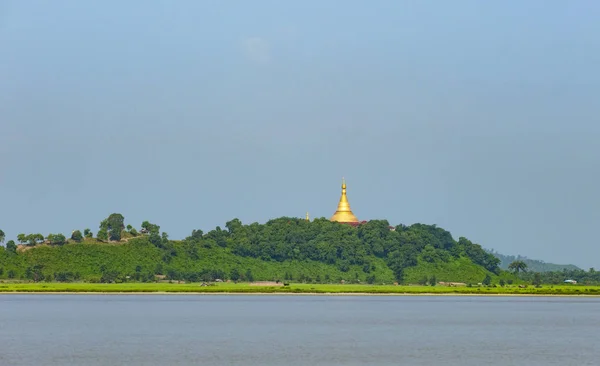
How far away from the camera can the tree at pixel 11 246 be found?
136625 mm

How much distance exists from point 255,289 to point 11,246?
1380 inches

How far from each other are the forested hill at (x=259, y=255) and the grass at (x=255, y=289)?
4.31 m

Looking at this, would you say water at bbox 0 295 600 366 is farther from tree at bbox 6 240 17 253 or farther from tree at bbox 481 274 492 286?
tree at bbox 481 274 492 286

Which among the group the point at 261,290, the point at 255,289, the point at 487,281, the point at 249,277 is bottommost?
the point at 261,290

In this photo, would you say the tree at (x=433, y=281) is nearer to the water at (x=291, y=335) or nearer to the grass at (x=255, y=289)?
the grass at (x=255, y=289)

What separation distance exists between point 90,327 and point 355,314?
23.7 m

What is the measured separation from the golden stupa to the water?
77.1 metres

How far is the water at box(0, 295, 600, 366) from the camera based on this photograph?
162ft

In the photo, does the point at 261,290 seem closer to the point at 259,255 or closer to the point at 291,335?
the point at 259,255

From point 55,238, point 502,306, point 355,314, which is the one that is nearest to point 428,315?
point 355,314

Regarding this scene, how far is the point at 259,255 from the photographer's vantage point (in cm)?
14688

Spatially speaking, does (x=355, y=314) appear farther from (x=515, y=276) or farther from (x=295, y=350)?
(x=515, y=276)

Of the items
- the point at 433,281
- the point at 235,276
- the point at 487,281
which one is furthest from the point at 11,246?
the point at 487,281

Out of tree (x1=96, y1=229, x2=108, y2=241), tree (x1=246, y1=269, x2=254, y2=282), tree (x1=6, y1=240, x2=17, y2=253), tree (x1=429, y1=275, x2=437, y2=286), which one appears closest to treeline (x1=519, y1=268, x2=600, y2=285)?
tree (x1=429, y1=275, x2=437, y2=286)
